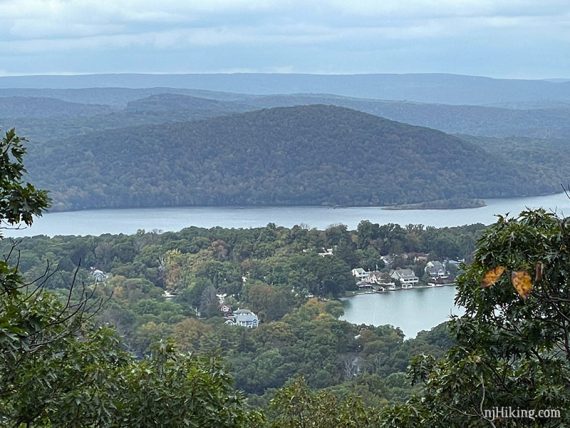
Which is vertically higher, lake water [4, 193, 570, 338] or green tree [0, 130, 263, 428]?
green tree [0, 130, 263, 428]

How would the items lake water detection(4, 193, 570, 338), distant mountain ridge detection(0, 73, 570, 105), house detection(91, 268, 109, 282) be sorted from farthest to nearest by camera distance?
distant mountain ridge detection(0, 73, 570, 105), lake water detection(4, 193, 570, 338), house detection(91, 268, 109, 282)

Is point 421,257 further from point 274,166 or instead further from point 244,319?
point 274,166

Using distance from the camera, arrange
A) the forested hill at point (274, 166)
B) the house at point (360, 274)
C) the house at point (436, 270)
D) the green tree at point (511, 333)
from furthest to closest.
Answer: the forested hill at point (274, 166), the house at point (360, 274), the house at point (436, 270), the green tree at point (511, 333)

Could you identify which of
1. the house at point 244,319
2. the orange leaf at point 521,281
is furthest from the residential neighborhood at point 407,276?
the orange leaf at point 521,281

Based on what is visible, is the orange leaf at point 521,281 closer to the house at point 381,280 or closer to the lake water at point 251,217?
the house at point 381,280

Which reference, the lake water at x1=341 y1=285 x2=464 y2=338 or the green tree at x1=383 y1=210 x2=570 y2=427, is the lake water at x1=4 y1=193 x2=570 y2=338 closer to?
the lake water at x1=341 y1=285 x2=464 y2=338

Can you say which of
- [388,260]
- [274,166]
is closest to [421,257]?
[388,260]

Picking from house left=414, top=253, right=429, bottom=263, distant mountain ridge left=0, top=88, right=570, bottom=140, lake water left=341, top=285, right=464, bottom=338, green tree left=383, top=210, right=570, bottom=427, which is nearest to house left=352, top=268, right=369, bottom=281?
lake water left=341, top=285, right=464, bottom=338
